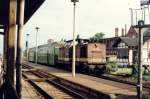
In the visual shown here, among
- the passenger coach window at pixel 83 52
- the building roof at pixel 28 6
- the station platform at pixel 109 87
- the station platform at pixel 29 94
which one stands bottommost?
the station platform at pixel 29 94

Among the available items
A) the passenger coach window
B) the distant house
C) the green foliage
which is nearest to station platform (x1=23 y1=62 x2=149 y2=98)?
the passenger coach window

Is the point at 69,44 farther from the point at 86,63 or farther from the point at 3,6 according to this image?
the point at 3,6

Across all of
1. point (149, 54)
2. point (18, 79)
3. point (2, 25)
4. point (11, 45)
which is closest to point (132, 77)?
point (2, 25)

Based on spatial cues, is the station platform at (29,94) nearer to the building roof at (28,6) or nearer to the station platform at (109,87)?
the station platform at (109,87)

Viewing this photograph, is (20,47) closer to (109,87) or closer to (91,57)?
(109,87)

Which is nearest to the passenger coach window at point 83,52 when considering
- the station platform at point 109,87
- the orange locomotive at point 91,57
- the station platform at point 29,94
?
the orange locomotive at point 91,57

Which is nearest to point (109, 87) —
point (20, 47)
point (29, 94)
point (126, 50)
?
point (29, 94)

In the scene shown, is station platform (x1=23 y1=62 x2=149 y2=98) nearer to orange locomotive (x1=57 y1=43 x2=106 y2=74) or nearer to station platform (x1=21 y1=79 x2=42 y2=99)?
station platform (x1=21 y1=79 x2=42 y2=99)

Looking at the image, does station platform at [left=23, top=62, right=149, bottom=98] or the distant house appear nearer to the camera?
station platform at [left=23, top=62, right=149, bottom=98]

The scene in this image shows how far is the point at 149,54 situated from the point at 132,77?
25628 millimetres

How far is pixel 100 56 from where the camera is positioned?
36500 millimetres

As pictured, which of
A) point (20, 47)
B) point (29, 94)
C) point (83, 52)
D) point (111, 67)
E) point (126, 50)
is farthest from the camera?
point (126, 50)

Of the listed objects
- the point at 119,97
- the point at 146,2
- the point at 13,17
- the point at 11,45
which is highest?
the point at 146,2

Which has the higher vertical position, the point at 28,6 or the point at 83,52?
the point at 28,6
